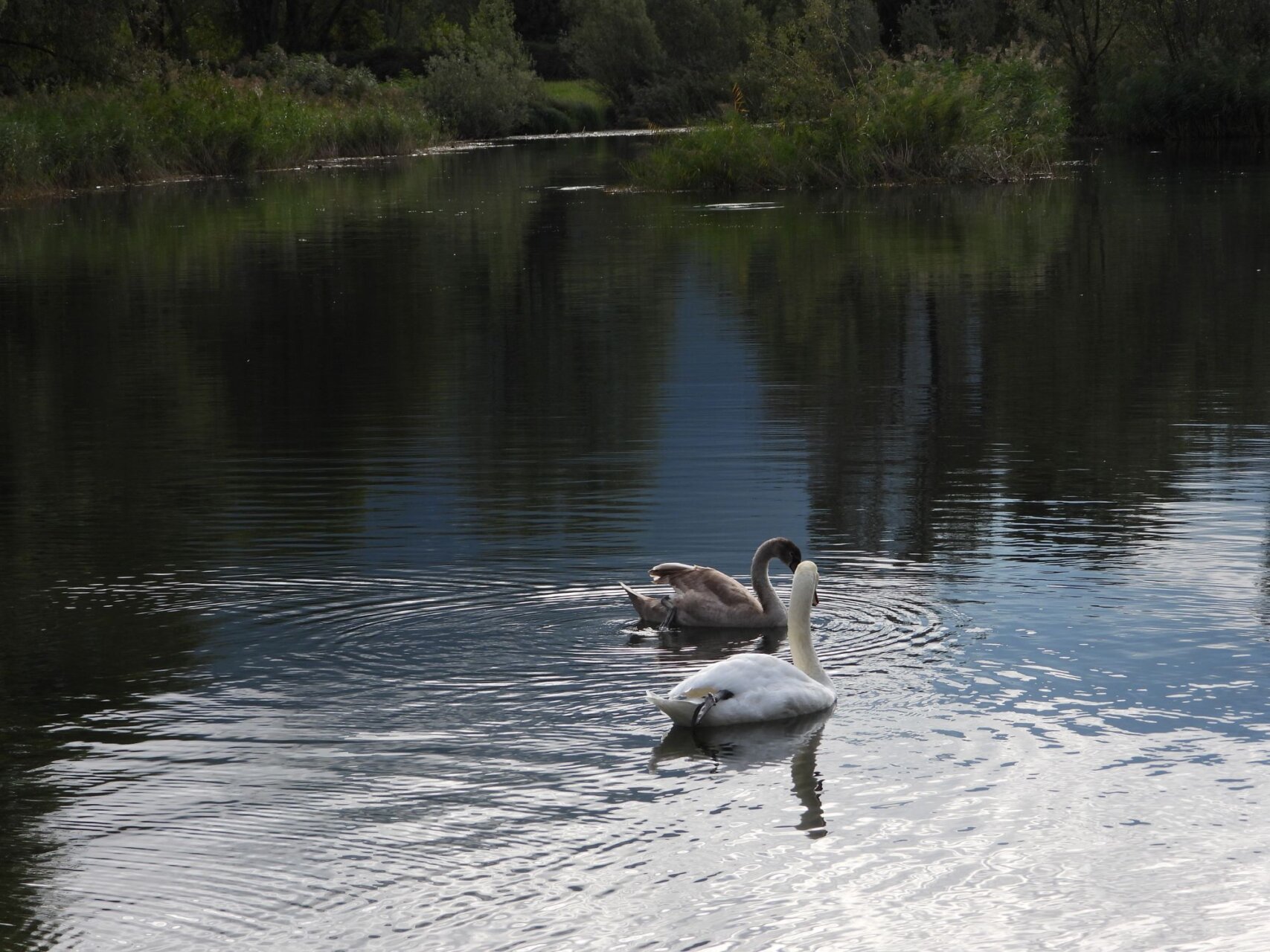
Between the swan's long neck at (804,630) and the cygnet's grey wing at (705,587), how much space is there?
0.88 m

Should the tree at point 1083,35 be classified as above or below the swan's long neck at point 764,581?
above

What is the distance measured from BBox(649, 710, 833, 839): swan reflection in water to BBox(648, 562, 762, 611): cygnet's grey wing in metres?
1.33

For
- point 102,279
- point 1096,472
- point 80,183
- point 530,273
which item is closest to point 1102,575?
point 1096,472

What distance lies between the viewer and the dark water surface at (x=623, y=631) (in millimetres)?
5633

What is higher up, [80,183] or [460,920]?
[80,183]

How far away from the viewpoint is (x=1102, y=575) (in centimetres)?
908

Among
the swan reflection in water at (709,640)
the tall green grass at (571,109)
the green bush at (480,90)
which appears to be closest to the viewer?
the swan reflection in water at (709,640)

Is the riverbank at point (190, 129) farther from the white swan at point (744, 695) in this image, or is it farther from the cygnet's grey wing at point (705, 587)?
the white swan at point (744, 695)

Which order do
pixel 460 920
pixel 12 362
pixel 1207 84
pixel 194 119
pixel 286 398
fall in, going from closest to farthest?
pixel 460 920, pixel 286 398, pixel 12 362, pixel 194 119, pixel 1207 84

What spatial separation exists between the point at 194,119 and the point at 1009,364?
1517 inches

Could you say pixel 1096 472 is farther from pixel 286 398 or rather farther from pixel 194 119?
pixel 194 119

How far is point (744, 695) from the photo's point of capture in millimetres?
7148

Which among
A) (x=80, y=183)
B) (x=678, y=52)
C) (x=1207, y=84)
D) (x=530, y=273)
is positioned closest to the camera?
(x=530, y=273)

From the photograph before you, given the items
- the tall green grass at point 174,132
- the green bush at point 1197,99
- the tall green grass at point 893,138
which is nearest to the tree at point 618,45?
the tall green grass at point 174,132
